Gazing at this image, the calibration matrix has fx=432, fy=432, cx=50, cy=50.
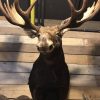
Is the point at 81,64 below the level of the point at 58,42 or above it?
below

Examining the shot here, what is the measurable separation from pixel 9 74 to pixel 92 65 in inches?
43.6

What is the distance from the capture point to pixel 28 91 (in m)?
5.29

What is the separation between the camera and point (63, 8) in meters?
7.51

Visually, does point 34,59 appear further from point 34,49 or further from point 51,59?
point 51,59

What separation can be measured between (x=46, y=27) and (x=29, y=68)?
1.28 m

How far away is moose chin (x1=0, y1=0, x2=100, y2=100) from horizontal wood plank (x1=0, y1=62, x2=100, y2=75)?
768 mm

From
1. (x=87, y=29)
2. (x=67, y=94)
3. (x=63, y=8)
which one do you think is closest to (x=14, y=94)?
(x=67, y=94)

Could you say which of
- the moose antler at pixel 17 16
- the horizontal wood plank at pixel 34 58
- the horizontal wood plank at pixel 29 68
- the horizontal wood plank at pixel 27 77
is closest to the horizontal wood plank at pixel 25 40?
the horizontal wood plank at pixel 34 58

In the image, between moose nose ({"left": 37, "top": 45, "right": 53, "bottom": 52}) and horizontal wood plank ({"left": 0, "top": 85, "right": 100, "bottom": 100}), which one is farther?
horizontal wood plank ({"left": 0, "top": 85, "right": 100, "bottom": 100})

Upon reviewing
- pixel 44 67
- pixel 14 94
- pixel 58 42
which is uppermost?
pixel 58 42

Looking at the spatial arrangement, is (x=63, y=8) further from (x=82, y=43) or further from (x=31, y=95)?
(x=31, y=95)

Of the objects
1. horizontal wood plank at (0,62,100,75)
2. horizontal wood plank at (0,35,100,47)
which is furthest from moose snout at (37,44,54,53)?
horizontal wood plank at (0,35,100,47)

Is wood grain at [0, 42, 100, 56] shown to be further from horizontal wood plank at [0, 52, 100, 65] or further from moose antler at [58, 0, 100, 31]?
moose antler at [58, 0, 100, 31]

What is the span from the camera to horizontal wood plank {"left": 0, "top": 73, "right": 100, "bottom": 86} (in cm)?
541
